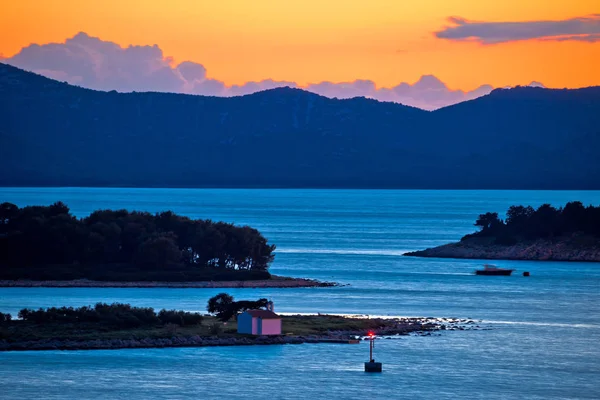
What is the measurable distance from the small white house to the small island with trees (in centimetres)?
44

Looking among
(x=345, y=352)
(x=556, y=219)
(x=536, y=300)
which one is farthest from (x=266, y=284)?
(x=556, y=219)

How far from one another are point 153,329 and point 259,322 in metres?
6.04

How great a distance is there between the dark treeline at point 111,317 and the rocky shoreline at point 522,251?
252 ft

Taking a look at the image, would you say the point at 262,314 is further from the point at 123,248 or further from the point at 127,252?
the point at 123,248

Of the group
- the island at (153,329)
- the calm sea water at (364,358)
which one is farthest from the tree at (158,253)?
the island at (153,329)

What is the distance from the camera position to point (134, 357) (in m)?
60.3

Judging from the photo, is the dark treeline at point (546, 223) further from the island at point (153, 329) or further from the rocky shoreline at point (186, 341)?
the rocky shoreline at point (186, 341)

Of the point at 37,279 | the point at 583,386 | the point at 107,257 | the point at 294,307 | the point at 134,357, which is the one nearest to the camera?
the point at 583,386

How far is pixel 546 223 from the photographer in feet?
463

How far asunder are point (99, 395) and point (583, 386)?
21908 millimetres

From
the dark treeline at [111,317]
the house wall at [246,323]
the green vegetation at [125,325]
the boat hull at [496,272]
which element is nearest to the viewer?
the green vegetation at [125,325]

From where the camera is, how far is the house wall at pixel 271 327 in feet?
214

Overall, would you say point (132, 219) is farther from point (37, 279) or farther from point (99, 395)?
point (99, 395)

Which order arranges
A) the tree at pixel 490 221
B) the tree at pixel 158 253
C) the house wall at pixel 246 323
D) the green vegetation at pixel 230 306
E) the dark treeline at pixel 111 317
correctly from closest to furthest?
the house wall at pixel 246 323 → the dark treeline at pixel 111 317 → the green vegetation at pixel 230 306 → the tree at pixel 158 253 → the tree at pixel 490 221
